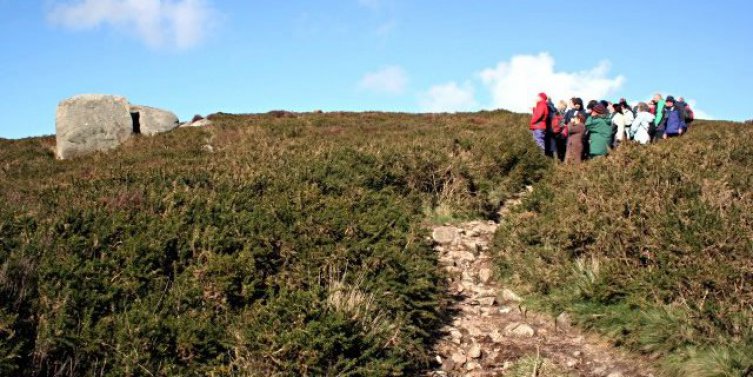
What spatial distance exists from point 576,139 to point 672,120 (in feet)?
11.7

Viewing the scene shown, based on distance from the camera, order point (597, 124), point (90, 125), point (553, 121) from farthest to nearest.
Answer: point (90, 125), point (553, 121), point (597, 124)

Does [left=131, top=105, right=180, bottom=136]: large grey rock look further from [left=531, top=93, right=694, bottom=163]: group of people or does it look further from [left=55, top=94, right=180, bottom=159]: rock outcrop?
[left=531, top=93, right=694, bottom=163]: group of people

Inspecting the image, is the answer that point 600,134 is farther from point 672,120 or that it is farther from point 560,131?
point 672,120

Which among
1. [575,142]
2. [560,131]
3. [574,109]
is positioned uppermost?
[574,109]

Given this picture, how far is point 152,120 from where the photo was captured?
69.8 feet

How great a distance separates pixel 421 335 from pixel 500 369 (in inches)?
36.7

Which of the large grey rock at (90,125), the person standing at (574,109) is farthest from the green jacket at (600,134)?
the large grey rock at (90,125)

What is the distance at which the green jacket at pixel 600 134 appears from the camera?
13.5 meters

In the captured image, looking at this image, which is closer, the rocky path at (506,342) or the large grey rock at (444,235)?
the rocky path at (506,342)

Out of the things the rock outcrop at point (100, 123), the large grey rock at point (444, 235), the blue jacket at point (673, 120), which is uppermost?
the rock outcrop at point (100, 123)

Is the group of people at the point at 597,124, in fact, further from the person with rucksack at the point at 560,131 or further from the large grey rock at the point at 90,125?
the large grey rock at the point at 90,125

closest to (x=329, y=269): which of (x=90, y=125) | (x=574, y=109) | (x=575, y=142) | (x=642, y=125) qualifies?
(x=575, y=142)

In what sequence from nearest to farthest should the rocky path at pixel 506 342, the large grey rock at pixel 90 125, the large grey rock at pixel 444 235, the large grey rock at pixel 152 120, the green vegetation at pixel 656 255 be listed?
1. the green vegetation at pixel 656 255
2. the rocky path at pixel 506 342
3. the large grey rock at pixel 444 235
4. the large grey rock at pixel 90 125
5. the large grey rock at pixel 152 120

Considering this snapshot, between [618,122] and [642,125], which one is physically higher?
[618,122]
